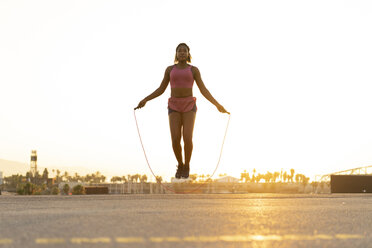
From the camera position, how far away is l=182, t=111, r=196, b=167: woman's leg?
9.57 metres

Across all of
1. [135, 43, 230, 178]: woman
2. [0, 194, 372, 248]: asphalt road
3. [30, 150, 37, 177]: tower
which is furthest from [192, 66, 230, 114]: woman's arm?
[30, 150, 37, 177]: tower

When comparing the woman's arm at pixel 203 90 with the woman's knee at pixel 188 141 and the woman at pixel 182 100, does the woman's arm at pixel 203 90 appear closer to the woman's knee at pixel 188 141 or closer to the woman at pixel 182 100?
the woman at pixel 182 100

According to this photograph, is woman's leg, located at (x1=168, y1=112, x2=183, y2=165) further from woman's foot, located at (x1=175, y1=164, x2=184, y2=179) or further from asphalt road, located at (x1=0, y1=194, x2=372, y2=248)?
asphalt road, located at (x1=0, y1=194, x2=372, y2=248)

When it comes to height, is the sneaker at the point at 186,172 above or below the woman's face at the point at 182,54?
below

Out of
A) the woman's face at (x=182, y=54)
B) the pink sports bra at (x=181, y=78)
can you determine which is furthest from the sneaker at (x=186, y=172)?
the woman's face at (x=182, y=54)

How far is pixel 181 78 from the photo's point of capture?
9.47 meters

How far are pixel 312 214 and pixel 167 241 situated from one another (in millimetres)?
2442

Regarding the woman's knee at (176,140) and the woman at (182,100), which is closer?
the woman at (182,100)

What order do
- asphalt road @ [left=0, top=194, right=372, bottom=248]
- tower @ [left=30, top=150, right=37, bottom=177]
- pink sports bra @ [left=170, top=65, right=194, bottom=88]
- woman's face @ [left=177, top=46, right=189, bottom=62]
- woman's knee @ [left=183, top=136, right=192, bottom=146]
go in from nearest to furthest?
asphalt road @ [left=0, top=194, right=372, bottom=248] → pink sports bra @ [left=170, top=65, right=194, bottom=88] → woman's face @ [left=177, top=46, right=189, bottom=62] → woman's knee @ [left=183, top=136, right=192, bottom=146] → tower @ [left=30, top=150, right=37, bottom=177]

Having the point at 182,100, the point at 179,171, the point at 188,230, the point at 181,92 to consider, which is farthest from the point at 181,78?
the point at 188,230

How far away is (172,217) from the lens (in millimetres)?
4871

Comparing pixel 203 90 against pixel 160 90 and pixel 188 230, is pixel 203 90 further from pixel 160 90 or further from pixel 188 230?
pixel 188 230

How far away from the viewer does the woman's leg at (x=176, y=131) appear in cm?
962

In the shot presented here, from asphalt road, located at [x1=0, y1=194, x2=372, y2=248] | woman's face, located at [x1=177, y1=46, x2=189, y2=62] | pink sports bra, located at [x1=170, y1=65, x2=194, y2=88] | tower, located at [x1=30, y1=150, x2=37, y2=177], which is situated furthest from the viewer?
tower, located at [x1=30, y1=150, x2=37, y2=177]
